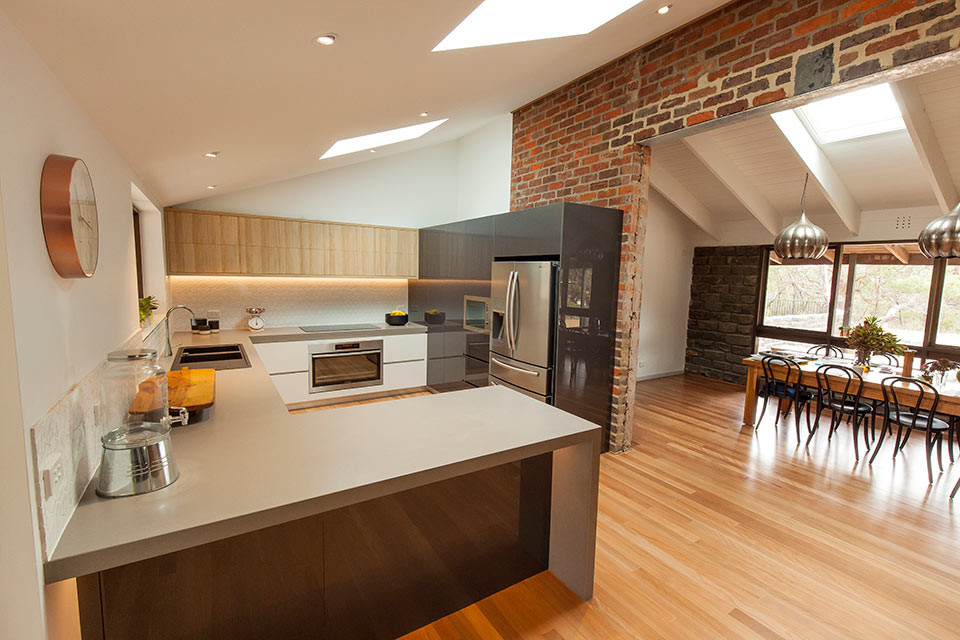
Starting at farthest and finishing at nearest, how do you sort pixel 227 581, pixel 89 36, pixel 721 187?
pixel 721 187 < pixel 227 581 < pixel 89 36

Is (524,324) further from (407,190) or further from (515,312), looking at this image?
(407,190)

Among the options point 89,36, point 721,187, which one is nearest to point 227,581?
point 89,36

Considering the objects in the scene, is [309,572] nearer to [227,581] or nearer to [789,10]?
[227,581]

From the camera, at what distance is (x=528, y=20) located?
7.74 ft

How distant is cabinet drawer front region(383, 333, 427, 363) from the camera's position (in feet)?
16.8

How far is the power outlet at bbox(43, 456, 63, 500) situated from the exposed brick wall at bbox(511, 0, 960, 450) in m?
3.47

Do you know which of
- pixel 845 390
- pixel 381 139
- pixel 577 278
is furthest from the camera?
pixel 381 139

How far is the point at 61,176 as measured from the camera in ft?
3.73

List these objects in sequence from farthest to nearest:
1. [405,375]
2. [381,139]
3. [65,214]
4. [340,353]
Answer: [405,375], [340,353], [381,139], [65,214]

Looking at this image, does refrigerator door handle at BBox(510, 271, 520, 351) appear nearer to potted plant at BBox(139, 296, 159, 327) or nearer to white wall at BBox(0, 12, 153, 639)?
potted plant at BBox(139, 296, 159, 327)

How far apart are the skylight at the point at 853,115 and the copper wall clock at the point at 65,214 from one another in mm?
5017

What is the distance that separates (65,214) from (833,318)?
7.30 m

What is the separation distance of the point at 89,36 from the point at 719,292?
7355 mm

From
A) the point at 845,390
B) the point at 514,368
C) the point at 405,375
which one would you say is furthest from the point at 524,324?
the point at 845,390
